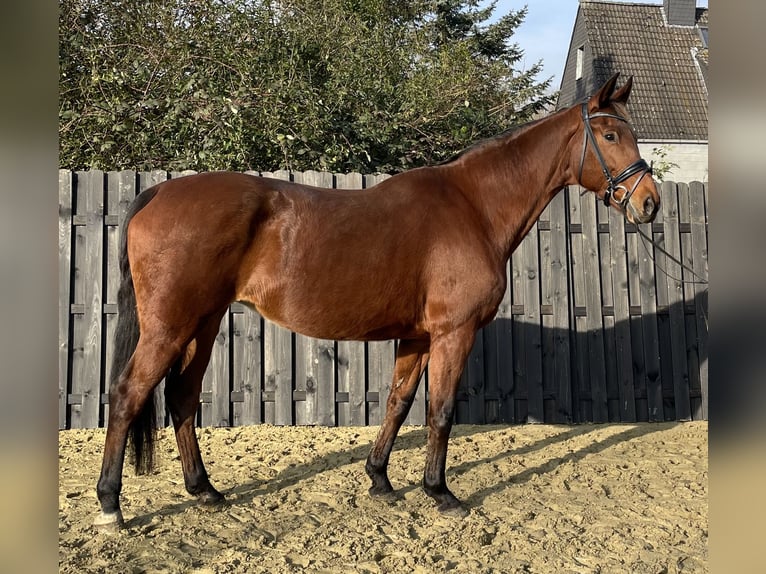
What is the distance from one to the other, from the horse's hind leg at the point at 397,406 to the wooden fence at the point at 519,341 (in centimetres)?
165

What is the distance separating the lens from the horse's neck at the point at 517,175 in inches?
162

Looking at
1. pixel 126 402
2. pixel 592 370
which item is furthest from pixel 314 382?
pixel 592 370

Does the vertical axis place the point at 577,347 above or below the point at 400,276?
below

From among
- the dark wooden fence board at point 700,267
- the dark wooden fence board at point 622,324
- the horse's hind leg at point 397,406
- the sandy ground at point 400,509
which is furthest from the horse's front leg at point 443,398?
the dark wooden fence board at point 700,267

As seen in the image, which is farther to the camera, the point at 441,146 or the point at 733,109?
the point at 441,146

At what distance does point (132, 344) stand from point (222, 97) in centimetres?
467

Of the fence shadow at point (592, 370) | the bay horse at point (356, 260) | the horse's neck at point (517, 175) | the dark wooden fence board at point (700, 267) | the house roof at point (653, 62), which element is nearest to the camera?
the bay horse at point (356, 260)

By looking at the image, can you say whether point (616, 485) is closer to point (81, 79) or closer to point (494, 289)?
point (494, 289)

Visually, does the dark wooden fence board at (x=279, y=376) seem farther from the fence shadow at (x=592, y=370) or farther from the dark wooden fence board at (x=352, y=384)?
the fence shadow at (x=592, y=370)

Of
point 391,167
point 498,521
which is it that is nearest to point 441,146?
point 391,167

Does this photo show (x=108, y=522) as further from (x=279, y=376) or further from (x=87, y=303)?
(x=87, y=303)

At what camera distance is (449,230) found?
392 centimetres

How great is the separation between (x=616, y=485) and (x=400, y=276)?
7.23 feet

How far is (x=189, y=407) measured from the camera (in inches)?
154
